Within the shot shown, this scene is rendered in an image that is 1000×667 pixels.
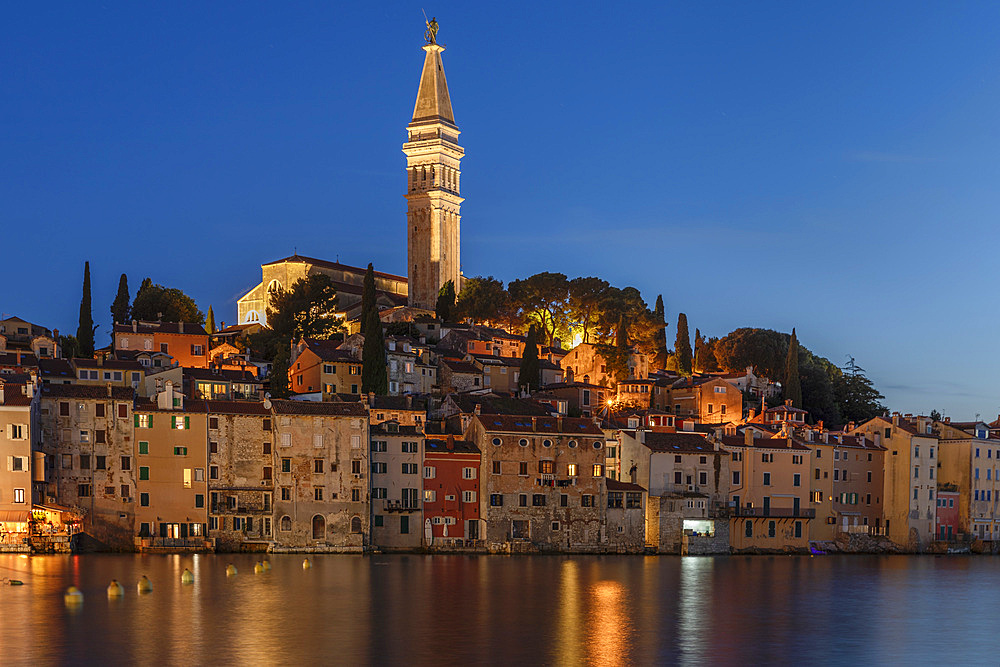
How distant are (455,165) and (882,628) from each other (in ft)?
355

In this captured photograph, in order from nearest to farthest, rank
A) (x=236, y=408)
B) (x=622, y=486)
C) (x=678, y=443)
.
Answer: (x=236, y=408) → (x=622, y=486) → (x=678, y=443)

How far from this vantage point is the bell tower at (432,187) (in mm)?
144875

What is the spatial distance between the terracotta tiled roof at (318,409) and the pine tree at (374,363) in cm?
1572

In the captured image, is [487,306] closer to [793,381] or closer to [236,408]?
[793,381]

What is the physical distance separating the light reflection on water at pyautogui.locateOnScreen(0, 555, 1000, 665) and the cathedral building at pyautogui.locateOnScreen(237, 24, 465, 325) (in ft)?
265

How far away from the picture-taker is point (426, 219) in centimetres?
14600

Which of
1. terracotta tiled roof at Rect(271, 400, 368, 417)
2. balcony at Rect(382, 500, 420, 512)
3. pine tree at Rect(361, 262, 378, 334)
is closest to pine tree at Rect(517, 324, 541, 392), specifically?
pine tree at Rect(361, 262, 378, 334)

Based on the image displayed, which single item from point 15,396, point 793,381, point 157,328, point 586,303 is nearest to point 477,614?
point 15,396

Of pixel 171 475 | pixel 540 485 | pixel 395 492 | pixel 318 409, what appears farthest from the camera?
pixel 540 485

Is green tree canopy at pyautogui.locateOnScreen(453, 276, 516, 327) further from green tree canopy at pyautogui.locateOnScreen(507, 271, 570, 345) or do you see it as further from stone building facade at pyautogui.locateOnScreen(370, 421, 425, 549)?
stone building facade at pyautogui.locateOnScreen(370, 421, 425, 549)

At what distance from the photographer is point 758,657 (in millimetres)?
39312

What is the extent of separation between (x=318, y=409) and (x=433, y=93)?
85.7 m

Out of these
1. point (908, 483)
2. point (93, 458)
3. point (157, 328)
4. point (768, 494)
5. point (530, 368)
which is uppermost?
point (157, 328)

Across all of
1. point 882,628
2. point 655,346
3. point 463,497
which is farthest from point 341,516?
point 655,346
